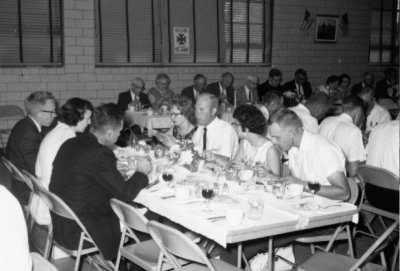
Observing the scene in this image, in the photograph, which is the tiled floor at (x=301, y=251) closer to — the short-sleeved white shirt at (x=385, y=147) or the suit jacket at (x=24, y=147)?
the short-sleeved white shirt at (x=385, y=147)

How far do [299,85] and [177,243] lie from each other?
8754mm

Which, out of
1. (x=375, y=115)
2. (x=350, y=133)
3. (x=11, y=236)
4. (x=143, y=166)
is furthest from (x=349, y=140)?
(x=11, y=236)

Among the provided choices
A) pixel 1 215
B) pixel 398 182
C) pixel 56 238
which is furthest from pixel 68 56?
pixel 1 215

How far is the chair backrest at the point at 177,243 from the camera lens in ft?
8.25

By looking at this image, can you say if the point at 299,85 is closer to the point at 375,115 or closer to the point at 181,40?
the point at 181,40

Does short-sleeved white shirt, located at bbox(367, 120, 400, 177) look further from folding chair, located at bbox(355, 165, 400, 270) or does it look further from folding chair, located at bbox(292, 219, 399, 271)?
folding chair, located at bbox(292, 219, 399, 271)

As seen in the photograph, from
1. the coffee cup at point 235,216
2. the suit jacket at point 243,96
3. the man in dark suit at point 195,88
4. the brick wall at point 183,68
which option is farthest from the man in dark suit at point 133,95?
the coffee cup at point 235,216

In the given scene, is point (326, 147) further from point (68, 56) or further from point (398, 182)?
point (68, 56)

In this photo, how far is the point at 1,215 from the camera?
1.75 meters

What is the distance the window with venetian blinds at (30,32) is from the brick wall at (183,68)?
0.16 meters

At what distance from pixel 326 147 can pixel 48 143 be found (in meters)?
2.16

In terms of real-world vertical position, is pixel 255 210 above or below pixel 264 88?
below

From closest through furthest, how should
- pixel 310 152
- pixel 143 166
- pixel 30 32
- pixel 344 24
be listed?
pixel 143 166, pixel 310 152, pixel 30 32, pixel 344 24

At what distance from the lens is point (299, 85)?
431 inches
